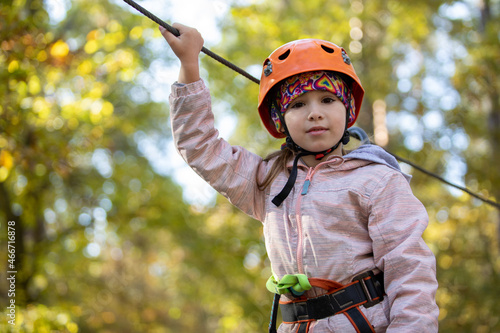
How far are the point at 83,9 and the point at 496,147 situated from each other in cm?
766

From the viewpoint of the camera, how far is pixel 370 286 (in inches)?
75.9

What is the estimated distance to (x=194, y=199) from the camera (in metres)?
10.4

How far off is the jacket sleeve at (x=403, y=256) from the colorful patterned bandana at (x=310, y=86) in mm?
452

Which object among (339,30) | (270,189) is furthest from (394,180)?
(339,30)

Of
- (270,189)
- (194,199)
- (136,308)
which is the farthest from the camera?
(136,308)

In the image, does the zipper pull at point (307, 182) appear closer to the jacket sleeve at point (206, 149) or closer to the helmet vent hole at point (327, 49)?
the jacket sleeve at point (206, 149)

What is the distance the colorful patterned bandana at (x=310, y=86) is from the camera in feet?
7.15

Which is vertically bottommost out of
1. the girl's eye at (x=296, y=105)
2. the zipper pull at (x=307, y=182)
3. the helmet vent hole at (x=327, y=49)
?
the zipper pull at (x=307, y=182)

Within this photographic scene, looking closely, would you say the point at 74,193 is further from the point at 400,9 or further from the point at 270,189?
the point at 270,189

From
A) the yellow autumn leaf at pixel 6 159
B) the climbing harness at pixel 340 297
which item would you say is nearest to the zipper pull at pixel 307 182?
the climbing harness at pixel 340 297

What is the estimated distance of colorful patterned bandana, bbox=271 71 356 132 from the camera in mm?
2180

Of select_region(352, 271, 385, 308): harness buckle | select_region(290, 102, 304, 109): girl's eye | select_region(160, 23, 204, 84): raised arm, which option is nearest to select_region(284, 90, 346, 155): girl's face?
select_region(290, 102, 304, 109): girl's eye

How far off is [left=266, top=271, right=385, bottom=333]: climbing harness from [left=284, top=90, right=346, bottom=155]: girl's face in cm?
59

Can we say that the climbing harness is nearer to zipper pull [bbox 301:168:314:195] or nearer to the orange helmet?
zipper pull [bbox 301:168:314:195]
